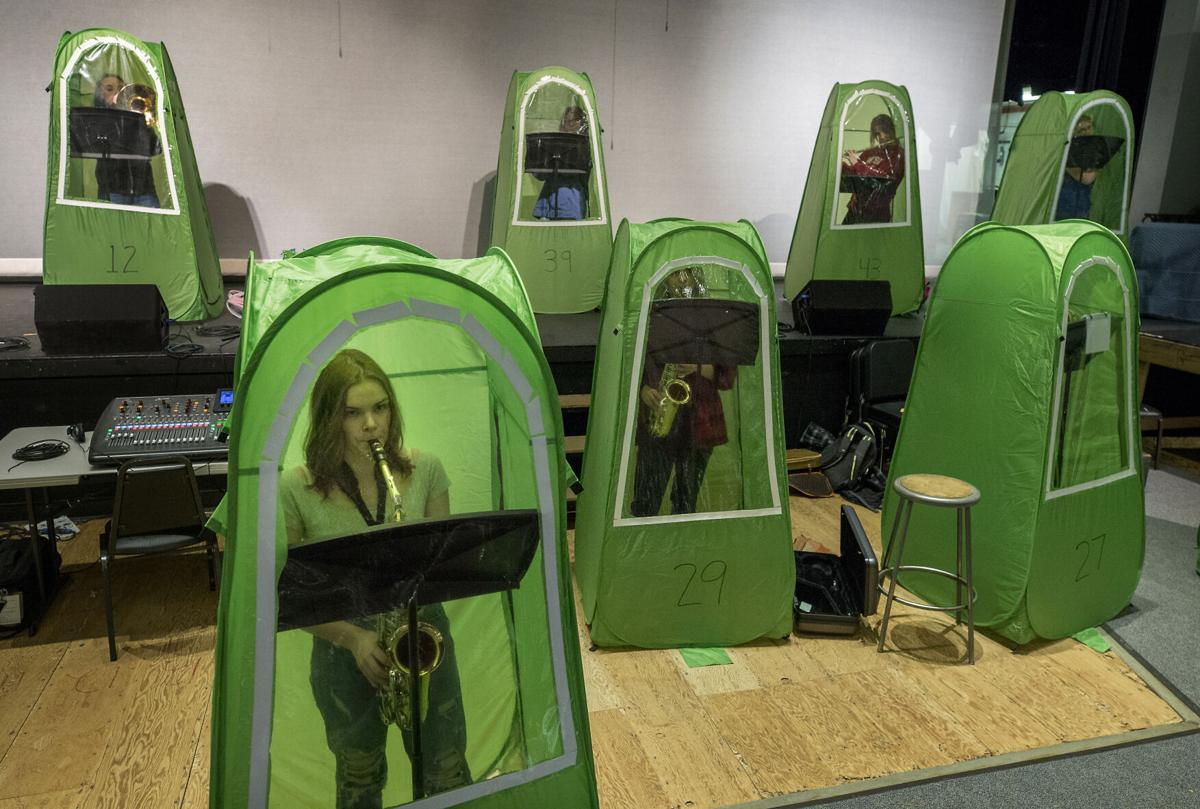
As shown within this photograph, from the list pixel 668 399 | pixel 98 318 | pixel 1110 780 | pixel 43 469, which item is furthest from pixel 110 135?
pixel 1110 780

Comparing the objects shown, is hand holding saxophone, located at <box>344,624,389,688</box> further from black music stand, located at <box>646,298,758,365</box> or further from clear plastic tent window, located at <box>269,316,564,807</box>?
black music stand, located at <box>646,298,758,365</box>

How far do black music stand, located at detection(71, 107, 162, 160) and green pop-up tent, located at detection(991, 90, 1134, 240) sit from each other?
4.54 meters

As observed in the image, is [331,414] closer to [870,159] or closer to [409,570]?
[409,570]

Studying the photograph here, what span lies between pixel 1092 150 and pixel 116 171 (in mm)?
4993

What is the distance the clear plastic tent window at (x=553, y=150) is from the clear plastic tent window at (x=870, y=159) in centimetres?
136

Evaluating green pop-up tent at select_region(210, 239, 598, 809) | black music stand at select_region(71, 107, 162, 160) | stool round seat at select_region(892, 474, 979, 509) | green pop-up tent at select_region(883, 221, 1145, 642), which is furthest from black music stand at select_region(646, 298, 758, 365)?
black music stand at select_region(71, 107, 162, 160)

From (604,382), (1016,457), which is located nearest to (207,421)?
(604,382)

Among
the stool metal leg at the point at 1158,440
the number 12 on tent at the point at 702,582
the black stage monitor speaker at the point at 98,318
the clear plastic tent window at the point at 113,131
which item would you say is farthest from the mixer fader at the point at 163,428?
the stool metal leg at the point at 1158,440

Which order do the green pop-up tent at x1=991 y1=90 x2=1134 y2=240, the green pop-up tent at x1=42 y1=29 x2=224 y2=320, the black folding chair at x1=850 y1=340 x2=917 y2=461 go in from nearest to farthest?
the green pop-up tent at x1=42 y1=29 x2=224 y2=320 → the black folding chair at x1=850 y1=340 x2=917 y2=461 → the green pop-up tent at x1=991 y1=90 x2=1134 y2=240

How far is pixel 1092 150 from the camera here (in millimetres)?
4824

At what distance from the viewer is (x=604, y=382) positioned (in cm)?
289

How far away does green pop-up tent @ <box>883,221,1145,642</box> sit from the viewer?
2.77 metres

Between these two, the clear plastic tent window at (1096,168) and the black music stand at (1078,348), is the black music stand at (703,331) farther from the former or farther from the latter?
the clear plastic tent window at (1096,168)

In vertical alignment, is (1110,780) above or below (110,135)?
below
